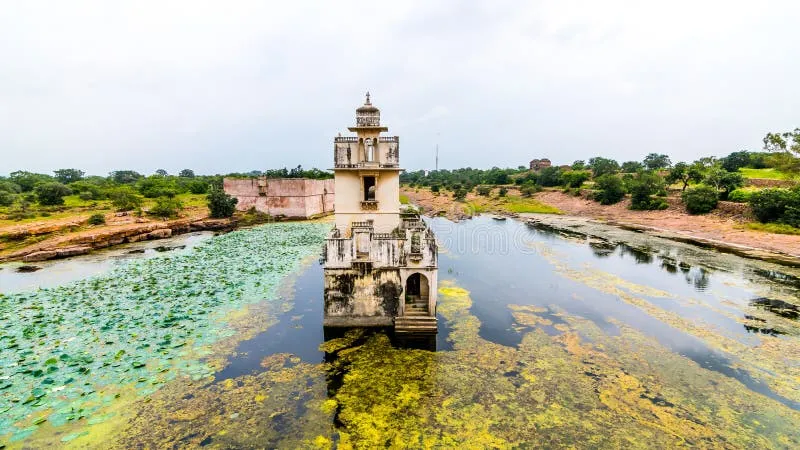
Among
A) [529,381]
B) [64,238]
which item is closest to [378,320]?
[529,381]

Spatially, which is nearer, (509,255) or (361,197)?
(361,197)

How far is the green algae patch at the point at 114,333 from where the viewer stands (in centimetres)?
786

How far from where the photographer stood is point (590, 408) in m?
7.82

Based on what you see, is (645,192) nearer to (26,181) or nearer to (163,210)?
(163,210)

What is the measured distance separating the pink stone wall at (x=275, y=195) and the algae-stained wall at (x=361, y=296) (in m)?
25.7

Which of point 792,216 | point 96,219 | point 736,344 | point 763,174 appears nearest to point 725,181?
point 792,216

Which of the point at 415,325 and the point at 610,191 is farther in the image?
the point at 610,191

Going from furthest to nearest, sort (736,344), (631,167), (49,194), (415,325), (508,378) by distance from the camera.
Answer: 1. (631,167)
2. (49,194)
3. (415,325)
4. (736,344)
5. (508,378)

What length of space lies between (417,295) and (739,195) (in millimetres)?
33212

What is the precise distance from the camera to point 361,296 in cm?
1131

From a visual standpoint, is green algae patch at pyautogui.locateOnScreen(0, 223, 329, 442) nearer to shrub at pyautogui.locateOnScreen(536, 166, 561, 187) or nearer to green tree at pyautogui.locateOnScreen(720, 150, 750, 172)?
shrub at pyautogui.locateOnScreen(536, 166, 561, 187)

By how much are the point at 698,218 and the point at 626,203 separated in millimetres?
9029

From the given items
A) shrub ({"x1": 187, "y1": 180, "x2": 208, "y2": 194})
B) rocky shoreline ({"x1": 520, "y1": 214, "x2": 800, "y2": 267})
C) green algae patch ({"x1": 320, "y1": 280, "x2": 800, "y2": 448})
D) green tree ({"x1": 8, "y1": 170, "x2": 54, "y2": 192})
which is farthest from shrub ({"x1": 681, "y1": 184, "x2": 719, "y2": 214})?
green tree ({"x1": 8, "y1": 170, "x2": 54, "y2": 192})

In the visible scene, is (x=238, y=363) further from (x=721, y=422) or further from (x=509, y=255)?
(x=509, y=255)
